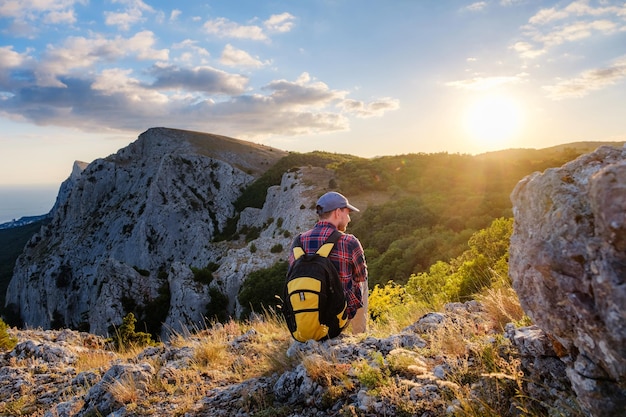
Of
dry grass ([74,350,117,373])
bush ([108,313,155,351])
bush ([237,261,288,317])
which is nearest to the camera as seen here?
dry grass ([74,350,117,373])

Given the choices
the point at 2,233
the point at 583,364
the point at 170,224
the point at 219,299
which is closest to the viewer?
the point at 583,364

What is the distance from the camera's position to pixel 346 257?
5547mm

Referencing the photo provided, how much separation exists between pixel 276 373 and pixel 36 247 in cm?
7914

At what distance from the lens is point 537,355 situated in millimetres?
3047

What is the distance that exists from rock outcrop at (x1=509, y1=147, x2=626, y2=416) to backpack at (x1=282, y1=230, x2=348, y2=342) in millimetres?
2517

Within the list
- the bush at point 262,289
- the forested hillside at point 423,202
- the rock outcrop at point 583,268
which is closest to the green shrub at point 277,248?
the bush at point 262,289

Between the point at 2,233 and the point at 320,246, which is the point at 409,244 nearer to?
the point at 320,246

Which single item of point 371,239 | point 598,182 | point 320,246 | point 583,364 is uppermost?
point 598,182

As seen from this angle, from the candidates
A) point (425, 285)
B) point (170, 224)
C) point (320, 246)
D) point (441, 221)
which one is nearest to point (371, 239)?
point (441, 221)

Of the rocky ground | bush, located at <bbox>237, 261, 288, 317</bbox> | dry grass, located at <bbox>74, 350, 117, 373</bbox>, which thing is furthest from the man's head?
bush, located at <bbox>237, 261, 288, 317</bbox>

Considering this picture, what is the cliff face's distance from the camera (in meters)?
26.8

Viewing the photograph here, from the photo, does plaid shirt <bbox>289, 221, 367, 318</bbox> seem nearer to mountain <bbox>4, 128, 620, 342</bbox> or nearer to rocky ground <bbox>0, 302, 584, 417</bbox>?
rocky ground <bbox>0, 302, 584, 417</bbox>

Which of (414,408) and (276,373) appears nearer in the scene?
(414,408)

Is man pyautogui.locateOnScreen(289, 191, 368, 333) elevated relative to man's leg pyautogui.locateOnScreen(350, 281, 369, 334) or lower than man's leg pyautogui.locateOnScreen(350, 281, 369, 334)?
elevated
